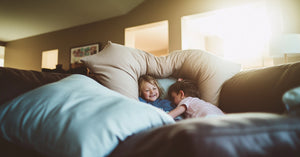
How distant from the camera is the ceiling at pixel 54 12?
425 centimetres

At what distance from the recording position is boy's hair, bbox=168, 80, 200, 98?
1.35 m

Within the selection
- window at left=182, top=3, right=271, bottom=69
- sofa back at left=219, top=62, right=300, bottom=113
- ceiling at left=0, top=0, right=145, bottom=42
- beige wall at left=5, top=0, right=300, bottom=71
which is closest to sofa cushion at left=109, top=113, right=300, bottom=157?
sofa back at left=219, top=62, right=300, bottom=113

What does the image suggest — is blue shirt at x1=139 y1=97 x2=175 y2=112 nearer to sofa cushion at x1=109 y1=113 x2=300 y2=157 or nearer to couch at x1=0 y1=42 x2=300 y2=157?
couch at x1=0 y1=42 x2=300 y2=157

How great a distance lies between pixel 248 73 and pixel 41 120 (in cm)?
109

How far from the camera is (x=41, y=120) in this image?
556 mm

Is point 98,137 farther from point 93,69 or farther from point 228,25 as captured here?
point 228,25

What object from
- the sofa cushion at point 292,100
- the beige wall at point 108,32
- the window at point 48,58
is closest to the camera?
the sofa cushion at point 292,100

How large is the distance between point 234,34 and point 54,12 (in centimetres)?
462

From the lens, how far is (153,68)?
4.51 ft

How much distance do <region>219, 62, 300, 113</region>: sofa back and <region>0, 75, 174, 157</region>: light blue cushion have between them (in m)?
0.57

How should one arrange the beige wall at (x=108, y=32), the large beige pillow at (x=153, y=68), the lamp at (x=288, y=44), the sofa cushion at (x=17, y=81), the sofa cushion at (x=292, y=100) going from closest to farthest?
the sofa cushion at (x=292, y=100) → the sofa cushion at (x=17, y=81) → the large beige pillow at (x=153, y=68) → the lamp at (x=288, y=44) → the beige wall at (x=108, y=32)

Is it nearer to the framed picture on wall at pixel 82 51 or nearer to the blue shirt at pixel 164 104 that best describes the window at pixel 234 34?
the framed picture on wall at pixel 82 51

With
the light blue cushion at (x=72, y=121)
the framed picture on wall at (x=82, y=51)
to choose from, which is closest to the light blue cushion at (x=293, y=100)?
the light blue cushion at (x=72, y=121)

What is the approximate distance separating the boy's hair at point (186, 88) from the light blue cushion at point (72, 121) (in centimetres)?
80
